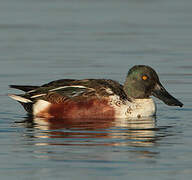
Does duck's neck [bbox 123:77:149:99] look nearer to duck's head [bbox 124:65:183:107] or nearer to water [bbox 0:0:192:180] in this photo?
duck's head [bbox 124:65:183:107]

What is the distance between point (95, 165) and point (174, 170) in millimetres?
966

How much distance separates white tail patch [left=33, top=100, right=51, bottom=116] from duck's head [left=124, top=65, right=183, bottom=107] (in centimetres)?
143

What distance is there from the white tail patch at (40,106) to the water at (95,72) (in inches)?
10.3

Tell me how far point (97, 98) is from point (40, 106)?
43.1 inches

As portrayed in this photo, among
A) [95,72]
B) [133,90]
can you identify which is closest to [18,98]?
[133,90]

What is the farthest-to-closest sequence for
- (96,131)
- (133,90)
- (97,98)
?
1. (133,90)
2. (97,98)
3. (96,131)

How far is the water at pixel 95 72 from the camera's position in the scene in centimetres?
962

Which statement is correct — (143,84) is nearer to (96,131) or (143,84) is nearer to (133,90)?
(133,90)

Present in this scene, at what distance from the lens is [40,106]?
13664 millimetres

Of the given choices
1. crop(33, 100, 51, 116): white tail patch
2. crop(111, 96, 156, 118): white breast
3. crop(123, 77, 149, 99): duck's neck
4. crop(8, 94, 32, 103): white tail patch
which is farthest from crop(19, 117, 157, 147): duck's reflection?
crop(123, 77, 149, 99): duck's neck

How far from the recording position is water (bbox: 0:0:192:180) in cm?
962

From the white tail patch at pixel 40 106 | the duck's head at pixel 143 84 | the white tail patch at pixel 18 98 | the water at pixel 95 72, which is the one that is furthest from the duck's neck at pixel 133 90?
the white tail patch at pixel 18 98

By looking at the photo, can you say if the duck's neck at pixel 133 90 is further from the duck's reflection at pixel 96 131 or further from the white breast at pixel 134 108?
the duck's reflection at pixel 96 131

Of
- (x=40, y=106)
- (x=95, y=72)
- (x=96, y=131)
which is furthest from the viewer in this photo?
(x=95, y=72)
